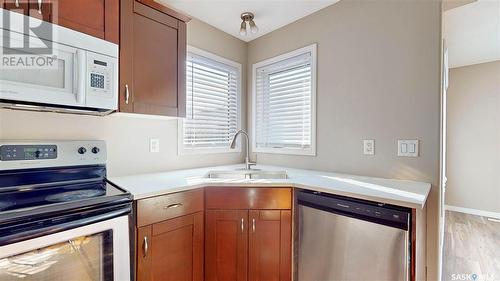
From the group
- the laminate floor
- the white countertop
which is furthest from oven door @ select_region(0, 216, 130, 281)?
the laminate floor

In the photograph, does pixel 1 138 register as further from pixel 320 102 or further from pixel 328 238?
pixel 320 102

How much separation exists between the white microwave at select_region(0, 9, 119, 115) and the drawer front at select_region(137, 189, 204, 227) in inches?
24.6

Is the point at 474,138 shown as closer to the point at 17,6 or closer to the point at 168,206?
the point at 168,206

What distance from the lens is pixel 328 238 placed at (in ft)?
4.72

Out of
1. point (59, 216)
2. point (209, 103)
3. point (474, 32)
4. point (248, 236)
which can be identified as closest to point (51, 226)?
point (59, 216)

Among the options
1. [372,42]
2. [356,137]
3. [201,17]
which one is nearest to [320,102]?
[356,137]

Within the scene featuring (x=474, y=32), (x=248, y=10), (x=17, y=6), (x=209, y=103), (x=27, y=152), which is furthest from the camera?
(x=474, y=32)

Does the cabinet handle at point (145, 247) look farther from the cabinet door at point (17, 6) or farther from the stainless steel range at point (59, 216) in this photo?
the cabinet door at point (17, 6)

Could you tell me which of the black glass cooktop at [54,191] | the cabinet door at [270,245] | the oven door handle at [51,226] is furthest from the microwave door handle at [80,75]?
the cabinet door at [270,245]

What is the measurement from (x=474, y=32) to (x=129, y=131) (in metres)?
3.60

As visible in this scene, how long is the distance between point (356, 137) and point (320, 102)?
459 mm

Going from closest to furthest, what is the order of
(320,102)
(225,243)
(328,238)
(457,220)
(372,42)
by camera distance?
(328,238) < (225,243) < (372,42) < (320,102) < (457,220)

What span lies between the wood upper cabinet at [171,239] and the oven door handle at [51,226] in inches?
7.2

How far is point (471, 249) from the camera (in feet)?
8.30
